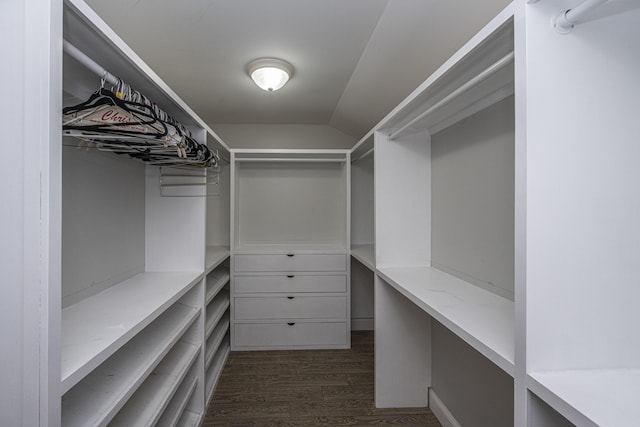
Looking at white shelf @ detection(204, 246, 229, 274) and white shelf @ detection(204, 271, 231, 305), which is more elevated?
white shelf @ detection(204, 246, 229, 274)

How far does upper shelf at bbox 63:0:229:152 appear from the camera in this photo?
770 mm

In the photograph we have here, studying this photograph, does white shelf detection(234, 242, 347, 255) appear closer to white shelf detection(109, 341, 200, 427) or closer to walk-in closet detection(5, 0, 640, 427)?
walk-in closet detection(5, 0, 640, 427)

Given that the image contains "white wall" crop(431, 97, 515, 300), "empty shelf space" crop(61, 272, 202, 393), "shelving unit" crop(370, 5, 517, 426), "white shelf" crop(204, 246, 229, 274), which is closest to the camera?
"empty shelf space" crop(61, 272, 202, 393)

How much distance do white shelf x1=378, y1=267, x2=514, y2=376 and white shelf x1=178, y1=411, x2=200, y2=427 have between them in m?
1.31

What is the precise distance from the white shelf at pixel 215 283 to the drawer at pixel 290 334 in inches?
17.5

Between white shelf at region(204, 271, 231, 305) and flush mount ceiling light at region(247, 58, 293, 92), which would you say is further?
white shelf at region(204, 271, 231, 305)

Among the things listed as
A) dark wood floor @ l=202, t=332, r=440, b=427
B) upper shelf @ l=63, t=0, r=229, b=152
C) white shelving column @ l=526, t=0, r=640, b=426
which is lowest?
dark wood floor @ l=202, t=332, r=440, b=427

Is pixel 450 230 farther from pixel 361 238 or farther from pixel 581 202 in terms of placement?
pixel 361 238

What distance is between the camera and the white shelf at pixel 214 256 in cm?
206

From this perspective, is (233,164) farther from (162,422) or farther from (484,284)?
(484,284)

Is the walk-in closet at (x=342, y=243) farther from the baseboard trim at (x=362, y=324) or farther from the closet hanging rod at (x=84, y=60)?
the baseboard trim at (x=362, y=324)

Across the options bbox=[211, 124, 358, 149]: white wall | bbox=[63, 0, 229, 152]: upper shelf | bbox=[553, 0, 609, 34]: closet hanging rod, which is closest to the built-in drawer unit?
bbox=[211, 124, 358, 149]: white wall

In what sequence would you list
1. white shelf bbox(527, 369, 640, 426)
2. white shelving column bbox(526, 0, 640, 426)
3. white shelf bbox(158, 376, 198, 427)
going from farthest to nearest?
white shelf bbox(158, 376, 198, 427) < white shelving column bbox(526, 0, 640, 426) < white shelf bbox(527, 369, 640, 426)

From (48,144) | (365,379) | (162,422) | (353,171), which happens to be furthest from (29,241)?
(353,171)
